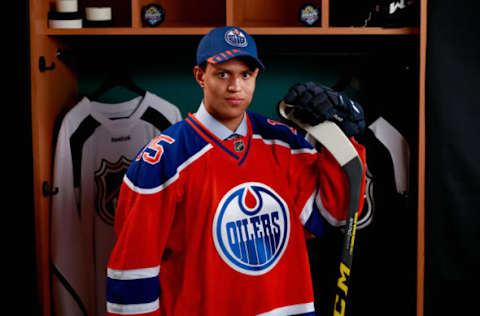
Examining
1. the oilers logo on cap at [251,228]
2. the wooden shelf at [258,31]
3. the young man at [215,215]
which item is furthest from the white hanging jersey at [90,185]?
the oilers logo on cap at [251,228]

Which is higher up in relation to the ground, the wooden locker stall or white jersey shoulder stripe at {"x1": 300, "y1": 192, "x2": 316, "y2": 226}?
the wooden locker stall

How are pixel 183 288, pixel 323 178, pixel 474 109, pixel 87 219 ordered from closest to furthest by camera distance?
pixel 183 288, pixel 323 178, pixel 474 109, pixel 87 219

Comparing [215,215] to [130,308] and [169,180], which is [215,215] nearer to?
[169,180]

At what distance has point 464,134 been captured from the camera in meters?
1.42

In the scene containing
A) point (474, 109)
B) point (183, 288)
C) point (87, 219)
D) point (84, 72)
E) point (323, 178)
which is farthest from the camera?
point (84, 72)

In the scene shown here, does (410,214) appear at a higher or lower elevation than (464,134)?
lower

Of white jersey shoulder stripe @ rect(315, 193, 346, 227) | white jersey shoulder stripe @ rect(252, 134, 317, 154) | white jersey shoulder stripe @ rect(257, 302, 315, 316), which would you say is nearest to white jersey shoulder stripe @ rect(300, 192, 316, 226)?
white jersey shoulder stripe @ rect(315, 193, 346, 227)

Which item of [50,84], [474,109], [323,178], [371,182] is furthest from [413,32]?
[50,84]

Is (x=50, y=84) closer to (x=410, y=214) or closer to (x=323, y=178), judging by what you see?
(x=323, y=178)

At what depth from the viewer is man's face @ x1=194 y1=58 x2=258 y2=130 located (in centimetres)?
100

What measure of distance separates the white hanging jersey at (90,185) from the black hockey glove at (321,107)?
66cm

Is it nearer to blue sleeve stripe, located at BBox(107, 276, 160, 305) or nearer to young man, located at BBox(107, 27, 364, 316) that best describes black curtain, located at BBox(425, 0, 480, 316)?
young man, located at BBox(107, 27, 364, 316)

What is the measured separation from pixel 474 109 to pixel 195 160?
39.8 inches

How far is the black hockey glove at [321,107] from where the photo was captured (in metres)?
1.03
